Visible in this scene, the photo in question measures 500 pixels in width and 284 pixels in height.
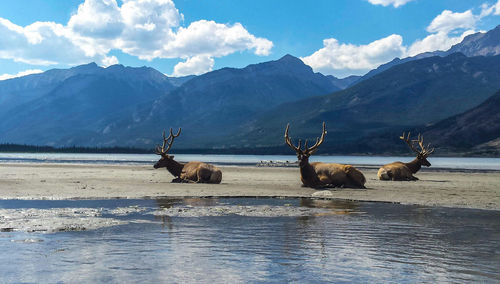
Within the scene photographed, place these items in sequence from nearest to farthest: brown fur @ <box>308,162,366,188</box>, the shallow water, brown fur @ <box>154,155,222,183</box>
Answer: the shallow water → brown fur @ <box>308,162,366,188</box> → brown fur @ <box>154,155,222,183</box>

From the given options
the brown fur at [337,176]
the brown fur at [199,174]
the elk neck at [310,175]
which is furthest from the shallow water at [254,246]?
the brown fur at [199,174]

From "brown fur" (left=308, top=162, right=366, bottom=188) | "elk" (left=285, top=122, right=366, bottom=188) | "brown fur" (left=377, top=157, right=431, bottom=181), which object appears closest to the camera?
"elk" (left=285, top=122, right=366, bottom=188)

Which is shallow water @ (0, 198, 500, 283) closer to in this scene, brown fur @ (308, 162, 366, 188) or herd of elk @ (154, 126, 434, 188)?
herd of elk @ (154, 126, 434, 188)

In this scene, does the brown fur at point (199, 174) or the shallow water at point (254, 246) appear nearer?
the shallow water at point (254, 246)

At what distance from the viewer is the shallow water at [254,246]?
8570 mm

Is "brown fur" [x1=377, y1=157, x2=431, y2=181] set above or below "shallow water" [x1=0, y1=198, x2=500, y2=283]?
above

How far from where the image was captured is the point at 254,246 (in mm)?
11070

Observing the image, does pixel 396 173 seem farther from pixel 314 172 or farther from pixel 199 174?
pixel 199 174

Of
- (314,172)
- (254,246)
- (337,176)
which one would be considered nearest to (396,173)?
(337,176)

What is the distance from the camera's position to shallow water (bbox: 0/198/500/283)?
28.1 ft

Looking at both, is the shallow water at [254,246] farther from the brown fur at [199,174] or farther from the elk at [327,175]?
the brown fur at [199,174]

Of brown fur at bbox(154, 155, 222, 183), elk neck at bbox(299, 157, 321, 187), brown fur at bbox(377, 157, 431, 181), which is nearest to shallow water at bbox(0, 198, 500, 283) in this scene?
elk neck at bbox(299, 157, 321, 187)

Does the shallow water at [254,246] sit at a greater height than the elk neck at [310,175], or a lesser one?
lesser

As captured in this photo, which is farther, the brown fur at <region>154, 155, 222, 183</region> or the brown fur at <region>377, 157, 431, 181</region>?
the brown fur at <region>377, 157, 431, 181</region>
